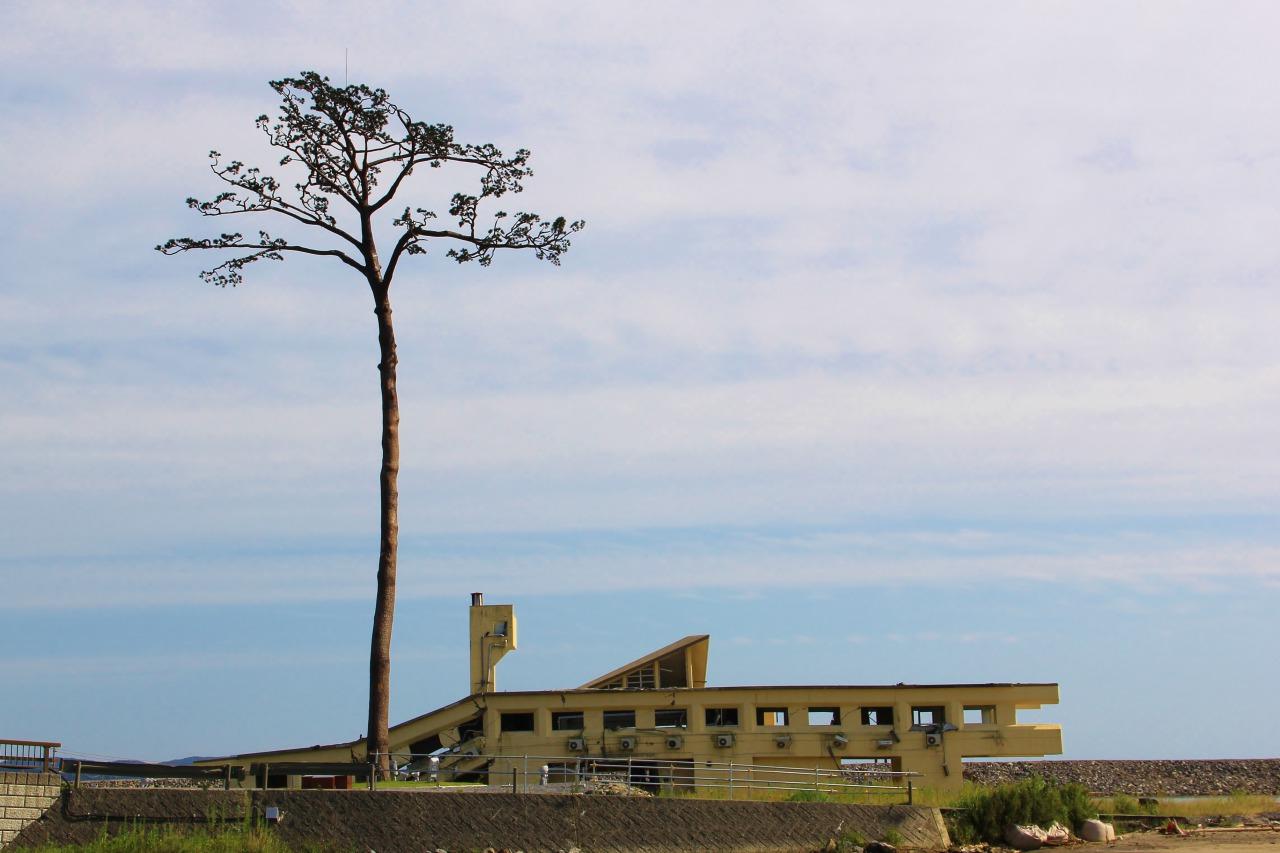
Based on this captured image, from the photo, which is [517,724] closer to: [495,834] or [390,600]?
[390,600]

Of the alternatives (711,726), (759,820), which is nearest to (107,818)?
(759,820)

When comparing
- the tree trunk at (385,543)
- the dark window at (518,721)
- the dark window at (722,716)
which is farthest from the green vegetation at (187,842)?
the dark window at (722,716)

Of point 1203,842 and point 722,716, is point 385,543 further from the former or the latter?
point 1203,842

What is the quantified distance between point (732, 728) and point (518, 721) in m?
5.80

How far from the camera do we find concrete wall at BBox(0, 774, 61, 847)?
76.3 ft

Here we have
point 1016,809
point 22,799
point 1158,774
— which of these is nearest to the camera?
A: point 22,799

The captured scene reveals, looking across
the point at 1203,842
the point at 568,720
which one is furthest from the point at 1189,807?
the point at 568,720

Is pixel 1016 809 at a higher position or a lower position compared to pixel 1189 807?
higher

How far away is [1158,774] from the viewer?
7362 cm

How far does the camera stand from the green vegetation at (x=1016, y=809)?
26422 mm

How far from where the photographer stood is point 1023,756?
37.1 m

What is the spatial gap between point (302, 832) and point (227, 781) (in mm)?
1781

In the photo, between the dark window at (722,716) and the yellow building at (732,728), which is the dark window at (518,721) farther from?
the dark window at (722,716)

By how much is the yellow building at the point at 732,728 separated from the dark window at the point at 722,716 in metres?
0.03
